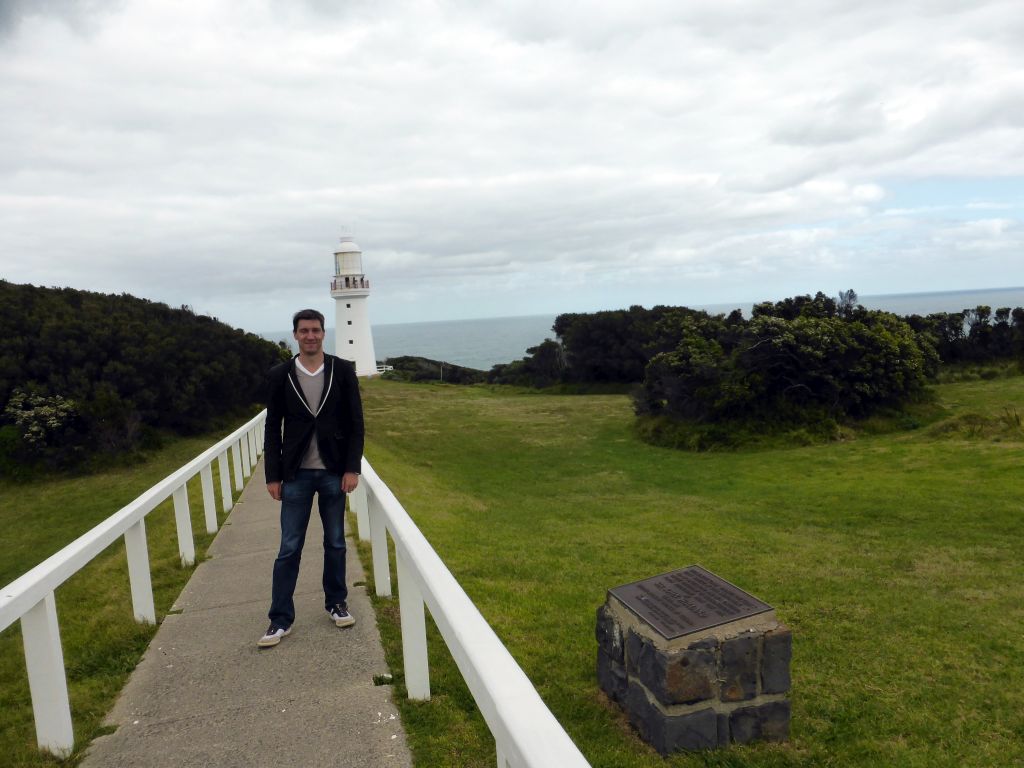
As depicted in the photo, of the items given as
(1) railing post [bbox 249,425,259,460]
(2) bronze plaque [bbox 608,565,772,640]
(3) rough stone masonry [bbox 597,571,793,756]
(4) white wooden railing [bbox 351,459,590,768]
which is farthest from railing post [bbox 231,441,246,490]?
(3) rough stone masonry [bbox 597,571,793,756]

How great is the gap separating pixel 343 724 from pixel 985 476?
1237cm

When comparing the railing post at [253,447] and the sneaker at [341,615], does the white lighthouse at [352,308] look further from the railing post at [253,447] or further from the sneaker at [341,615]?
the sneaker at [341,615]

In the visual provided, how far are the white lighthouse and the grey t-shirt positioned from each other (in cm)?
4030

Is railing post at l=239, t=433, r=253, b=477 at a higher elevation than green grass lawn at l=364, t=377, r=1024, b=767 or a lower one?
higher

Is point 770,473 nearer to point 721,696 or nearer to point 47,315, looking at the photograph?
point 721,696

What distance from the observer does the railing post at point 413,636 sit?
3852mm

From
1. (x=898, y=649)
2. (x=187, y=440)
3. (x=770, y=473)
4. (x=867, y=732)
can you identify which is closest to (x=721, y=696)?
(x=867, y=732)

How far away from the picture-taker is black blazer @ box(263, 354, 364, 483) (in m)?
4.69

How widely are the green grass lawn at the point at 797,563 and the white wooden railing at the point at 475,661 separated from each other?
0.50 meters

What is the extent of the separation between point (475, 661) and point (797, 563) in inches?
269

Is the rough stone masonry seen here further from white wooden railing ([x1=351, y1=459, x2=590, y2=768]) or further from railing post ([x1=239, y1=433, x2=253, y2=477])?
railing post ([x1=239, y1=433, x2=253, y2=477])

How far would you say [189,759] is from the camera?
137 inches

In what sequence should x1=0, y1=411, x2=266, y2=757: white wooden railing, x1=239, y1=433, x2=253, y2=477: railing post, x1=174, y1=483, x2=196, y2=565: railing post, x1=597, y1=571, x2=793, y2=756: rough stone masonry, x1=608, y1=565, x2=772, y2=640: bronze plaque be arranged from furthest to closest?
x1=239, y1=433, x2=253, y2=477: railing post → x1=174, y1=483, x2=196, y2=565: railing post → x1=608, y1=565, x2=772, y2=640: bronze plaque → x1=597, y1=571, x2=793, y2=756: rough stone masonry → x1=0, y1=411, x2=266, y2=757: white wooden railing

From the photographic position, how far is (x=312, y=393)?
4.71m
